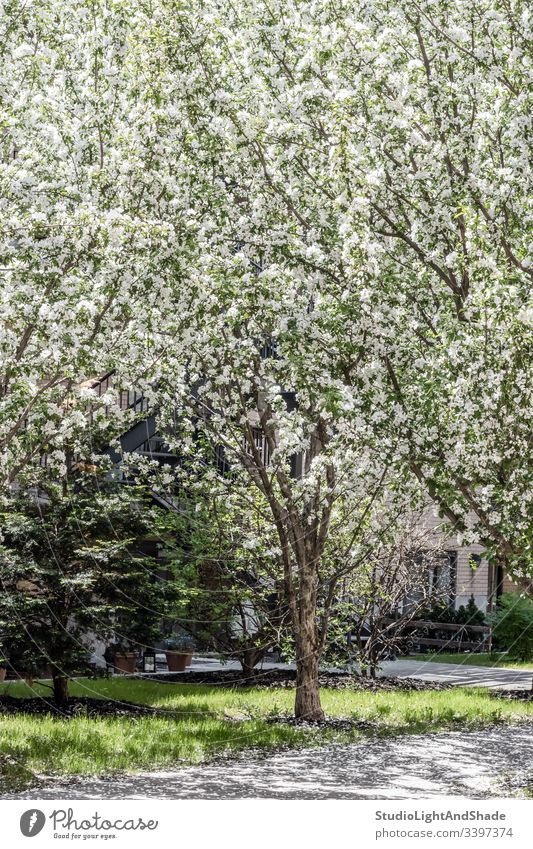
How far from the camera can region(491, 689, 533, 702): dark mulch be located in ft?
51.5

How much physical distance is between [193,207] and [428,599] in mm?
10352

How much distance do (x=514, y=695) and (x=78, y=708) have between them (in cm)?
741

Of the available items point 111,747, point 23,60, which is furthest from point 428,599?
point 23,60

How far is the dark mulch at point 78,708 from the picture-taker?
11.7 meters

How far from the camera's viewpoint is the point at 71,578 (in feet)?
37.8

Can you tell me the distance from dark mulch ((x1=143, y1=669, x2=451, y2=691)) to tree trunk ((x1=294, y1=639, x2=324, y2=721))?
9.46 ft

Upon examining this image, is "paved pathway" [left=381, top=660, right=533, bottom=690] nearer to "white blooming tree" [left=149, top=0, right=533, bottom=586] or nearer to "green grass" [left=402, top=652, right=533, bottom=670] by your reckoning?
"green grass" [left=402, top=652, right=533, bottom=670]

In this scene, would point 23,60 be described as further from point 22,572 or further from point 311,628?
point 311,628

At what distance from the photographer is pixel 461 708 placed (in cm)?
1403

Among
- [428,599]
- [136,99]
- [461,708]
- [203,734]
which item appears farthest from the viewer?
[428,599]

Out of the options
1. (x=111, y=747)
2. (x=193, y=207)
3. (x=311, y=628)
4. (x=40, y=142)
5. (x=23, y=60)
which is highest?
(x=23, y=60)

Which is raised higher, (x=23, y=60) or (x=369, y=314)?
(x=23, y=60)

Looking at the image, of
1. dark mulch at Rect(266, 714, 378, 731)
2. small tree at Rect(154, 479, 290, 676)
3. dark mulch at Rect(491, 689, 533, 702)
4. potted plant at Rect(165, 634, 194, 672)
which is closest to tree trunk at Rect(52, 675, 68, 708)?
small tree at Rect(154, 479, 290, 676)

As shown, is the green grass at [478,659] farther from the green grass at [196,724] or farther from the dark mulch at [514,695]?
the green grass at [196,724]
